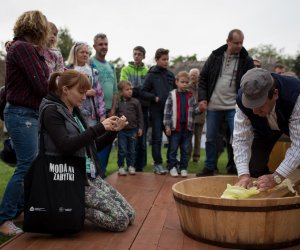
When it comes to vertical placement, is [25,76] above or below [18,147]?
above

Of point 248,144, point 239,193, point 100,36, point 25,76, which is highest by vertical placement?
point 100,36

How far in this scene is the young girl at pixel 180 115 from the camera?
6.14 meters

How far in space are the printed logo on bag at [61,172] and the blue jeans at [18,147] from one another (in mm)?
387

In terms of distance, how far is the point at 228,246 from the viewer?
2.89 m

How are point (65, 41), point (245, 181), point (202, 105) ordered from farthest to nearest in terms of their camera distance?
point (65, 41) → point (202, 105) → point (245, 181)

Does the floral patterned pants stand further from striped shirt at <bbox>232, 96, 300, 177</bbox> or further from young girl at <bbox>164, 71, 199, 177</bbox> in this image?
young girl at <bbox>164, 71, 199, 177</bbox>

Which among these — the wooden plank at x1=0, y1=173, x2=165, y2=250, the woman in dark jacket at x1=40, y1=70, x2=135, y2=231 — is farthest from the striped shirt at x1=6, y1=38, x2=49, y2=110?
the wooden plank at x1=0, y1=173, x2=165, y2=250

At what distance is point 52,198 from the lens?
10.0 feet

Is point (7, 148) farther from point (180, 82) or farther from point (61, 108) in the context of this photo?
point (180, 82)

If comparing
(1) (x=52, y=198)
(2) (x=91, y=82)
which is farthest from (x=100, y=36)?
(1) (x=52, y=198)

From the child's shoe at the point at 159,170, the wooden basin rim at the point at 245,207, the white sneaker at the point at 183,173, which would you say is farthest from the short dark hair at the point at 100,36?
the wooden basin rim at the point at 245,207

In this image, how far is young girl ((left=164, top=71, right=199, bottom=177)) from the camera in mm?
6141

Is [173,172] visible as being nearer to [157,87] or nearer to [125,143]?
[125,143]

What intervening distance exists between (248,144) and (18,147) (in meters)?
1.76
